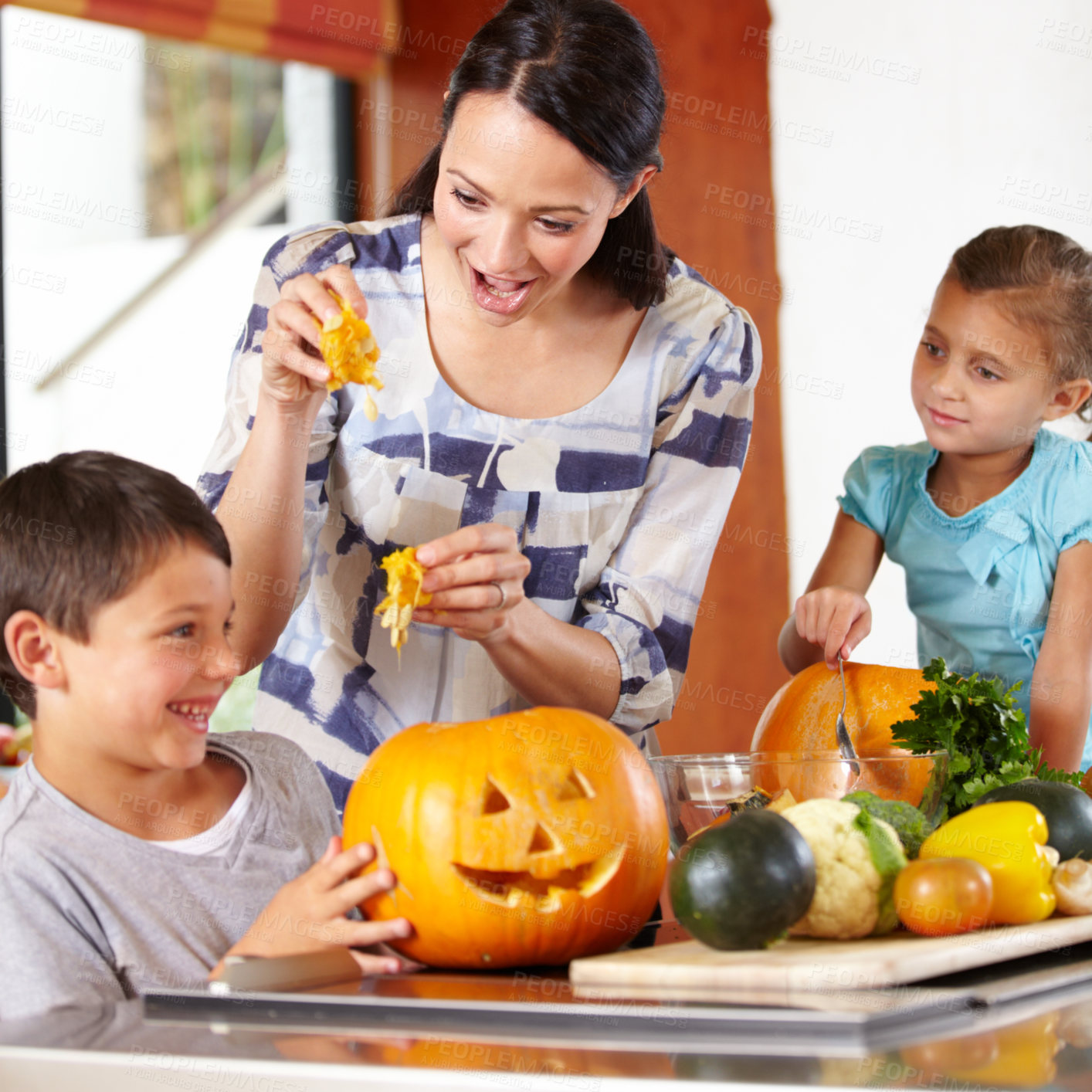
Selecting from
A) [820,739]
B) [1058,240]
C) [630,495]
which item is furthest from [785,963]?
[1058,240]

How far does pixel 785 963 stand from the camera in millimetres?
706

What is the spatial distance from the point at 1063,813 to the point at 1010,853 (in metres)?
0.09

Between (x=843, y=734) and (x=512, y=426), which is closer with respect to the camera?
(x=843, y=734)

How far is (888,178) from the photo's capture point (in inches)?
138

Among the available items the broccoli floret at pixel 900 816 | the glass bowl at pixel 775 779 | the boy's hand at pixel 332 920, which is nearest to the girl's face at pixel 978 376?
the glass bowl at pixel 775 779

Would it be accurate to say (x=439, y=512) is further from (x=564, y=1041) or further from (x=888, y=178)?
(x=888, y=178)

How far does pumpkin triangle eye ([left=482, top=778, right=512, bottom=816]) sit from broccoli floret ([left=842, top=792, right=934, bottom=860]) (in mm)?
252

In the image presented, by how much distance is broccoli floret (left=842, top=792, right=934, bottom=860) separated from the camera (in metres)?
0.90

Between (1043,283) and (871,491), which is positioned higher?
(1043,283)

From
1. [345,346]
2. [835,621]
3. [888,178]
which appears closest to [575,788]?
[345,346]

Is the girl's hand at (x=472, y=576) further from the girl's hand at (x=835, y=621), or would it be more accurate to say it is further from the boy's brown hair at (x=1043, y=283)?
the boy's brown hair at (x=1043, y=283)

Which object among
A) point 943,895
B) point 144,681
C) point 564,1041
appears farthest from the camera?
point 144,681

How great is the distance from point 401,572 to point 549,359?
53 centimetres

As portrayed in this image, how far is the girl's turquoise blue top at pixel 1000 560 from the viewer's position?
164 centimetres
